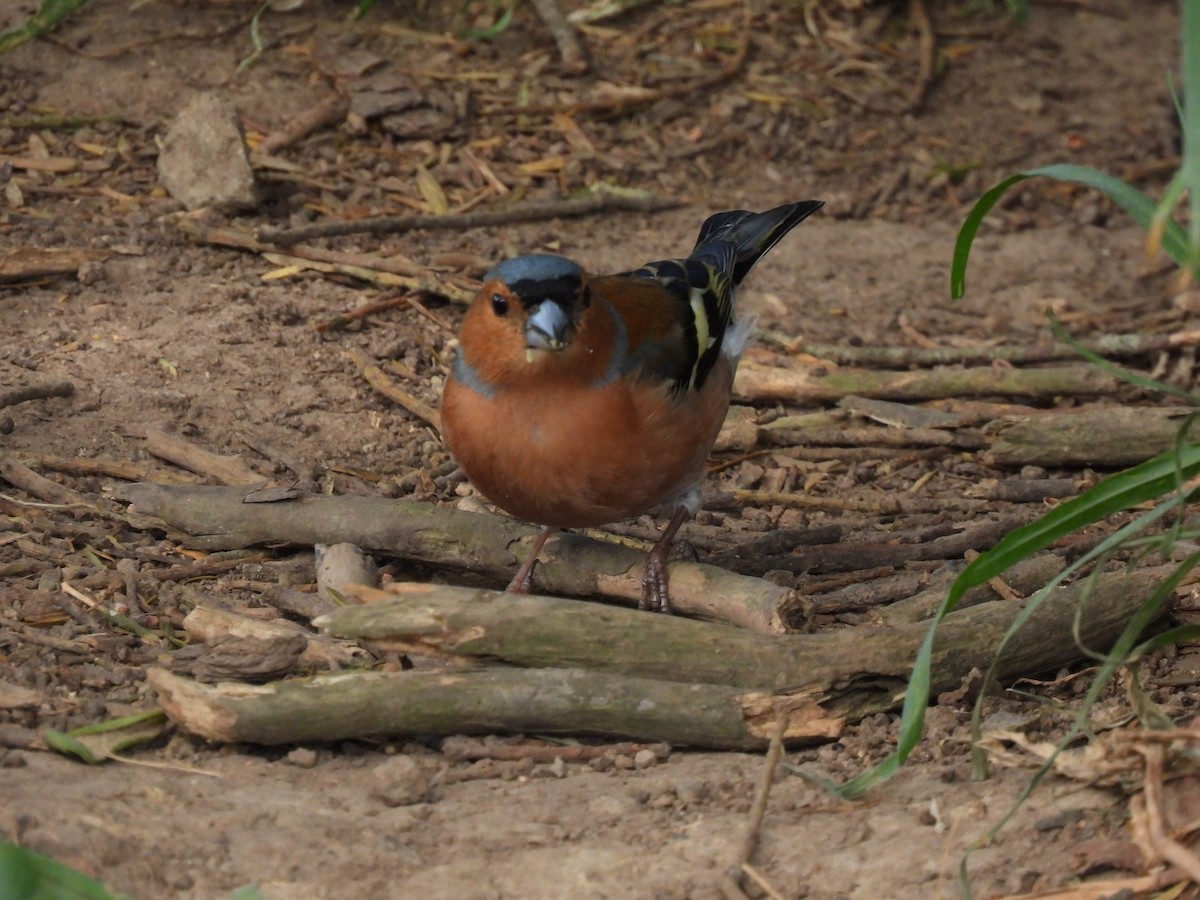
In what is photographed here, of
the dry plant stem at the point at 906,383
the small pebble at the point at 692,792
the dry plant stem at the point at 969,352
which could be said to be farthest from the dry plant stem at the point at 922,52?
the small pebble at the point at 692,792

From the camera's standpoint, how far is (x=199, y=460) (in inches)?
213

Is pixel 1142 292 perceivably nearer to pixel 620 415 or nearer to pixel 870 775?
pixel 620 415

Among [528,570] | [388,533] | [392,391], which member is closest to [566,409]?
[528,570]

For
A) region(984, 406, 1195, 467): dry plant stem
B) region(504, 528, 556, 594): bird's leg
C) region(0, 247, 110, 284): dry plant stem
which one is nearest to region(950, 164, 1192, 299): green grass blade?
region(504, 528, 556, 594): bird's leg

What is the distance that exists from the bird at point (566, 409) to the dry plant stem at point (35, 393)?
173cm

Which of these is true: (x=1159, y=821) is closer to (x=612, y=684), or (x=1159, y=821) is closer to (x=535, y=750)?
(x=612, y=684)

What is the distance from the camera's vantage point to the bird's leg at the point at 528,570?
195 inches

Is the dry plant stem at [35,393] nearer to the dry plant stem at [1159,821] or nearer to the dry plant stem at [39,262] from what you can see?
the dry plant stem at [39,262]

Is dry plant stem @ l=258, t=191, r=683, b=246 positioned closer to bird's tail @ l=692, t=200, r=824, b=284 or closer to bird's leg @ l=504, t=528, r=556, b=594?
bird's tail @ l=692, t=200, r=824, b=284

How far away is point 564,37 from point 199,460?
4309 mm

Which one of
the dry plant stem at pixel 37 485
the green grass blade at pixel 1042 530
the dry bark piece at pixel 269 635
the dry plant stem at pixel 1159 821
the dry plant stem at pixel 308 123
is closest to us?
the dry plant stem at pixel 1159 821

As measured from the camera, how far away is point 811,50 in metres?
9.34

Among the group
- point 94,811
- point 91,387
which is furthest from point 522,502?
point 91,387

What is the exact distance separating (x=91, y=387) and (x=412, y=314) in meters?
1.57
